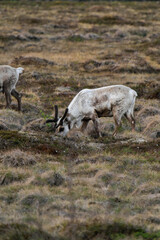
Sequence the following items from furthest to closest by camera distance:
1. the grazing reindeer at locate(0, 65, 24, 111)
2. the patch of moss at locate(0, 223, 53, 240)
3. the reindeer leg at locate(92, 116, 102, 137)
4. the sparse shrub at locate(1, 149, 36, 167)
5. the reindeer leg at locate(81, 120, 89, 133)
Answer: the grazing reindeer at locate(0, 65, 24, 111)
the reindeer leg at locate(81, 120, 89, 133)
the reindeer leg at locate(92, 116, 102, 137)
the sparse shrub at locate(1, 149, 36, 167)
the patch of moss at locate(0, 223, 53, 240)

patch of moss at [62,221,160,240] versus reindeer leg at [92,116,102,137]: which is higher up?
patch of moss at [62,221,160,240]

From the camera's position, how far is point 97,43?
35.7m

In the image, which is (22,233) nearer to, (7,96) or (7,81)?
(7,96)

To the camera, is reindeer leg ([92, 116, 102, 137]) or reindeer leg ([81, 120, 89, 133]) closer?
reindeer leg ([92, 116, 102, 137])

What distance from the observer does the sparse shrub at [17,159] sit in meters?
10.8

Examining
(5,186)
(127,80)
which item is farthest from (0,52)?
(5,186)

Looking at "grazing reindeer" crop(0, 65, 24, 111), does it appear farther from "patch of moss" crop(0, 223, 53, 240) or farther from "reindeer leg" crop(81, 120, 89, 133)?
"patch of moss" crop(0, 223, 53, 240)

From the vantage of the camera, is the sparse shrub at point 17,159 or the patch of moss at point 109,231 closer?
the patch of moss at point 109,231

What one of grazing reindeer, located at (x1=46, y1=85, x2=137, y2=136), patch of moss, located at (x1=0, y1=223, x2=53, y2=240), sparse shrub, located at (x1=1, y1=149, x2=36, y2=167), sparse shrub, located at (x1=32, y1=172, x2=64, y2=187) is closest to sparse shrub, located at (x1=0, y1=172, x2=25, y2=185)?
sparse shrub, located at (x1=32, y1=172, x2=64, y2=187)

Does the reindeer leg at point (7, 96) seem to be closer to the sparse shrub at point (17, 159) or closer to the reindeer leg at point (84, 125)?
the reindeer leg at point (84, 125)

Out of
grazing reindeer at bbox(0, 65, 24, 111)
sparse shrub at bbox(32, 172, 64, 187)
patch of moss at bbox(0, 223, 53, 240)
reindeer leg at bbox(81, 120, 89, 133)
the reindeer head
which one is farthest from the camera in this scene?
grazing reindeer at bbox(0, 65, 24, 111)

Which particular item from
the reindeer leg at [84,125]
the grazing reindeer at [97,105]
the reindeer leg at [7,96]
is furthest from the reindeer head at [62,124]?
the reindeer leg at [7,96]

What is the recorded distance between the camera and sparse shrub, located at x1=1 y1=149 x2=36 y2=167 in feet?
35.3

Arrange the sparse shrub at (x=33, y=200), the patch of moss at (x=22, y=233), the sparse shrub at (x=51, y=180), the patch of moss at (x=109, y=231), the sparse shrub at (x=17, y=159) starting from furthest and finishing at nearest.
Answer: the sparse shrub at (x=17, y=159) < the sparse shrub at (x=51, y=180) < the sparse shrub at (x=33, y=200) < the patch of moss at (x=109, y=231) < the patch of moss at (x=22, y=233)
